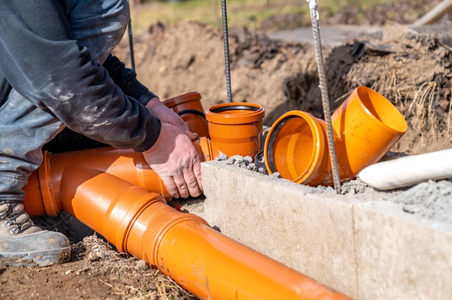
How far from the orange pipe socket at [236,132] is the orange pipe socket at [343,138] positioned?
0.19 m

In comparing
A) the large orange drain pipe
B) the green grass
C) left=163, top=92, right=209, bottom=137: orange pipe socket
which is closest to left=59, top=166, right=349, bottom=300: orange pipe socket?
the large orange drain pipe

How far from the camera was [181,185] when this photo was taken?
7.56ft

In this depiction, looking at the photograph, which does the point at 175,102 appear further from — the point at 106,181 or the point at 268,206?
the point at 268,206

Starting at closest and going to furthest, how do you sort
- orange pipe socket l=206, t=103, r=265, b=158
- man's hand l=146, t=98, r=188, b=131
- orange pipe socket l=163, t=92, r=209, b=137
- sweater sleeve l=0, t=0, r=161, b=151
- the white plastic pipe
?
the white plastic pipe
sweater sleeve l=0, t=0, r=161, b=151
orange pipe socket l=206, t=103, r=265, b=158
man's hand l=146, t=98, r=188, b=131
orange pipe socket l=163, t=92, r=209, b=137

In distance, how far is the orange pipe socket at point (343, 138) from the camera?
1800 millimetres

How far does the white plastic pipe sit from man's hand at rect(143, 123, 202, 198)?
91 cm

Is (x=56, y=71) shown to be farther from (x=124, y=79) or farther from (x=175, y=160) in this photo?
(x=124, y=79)

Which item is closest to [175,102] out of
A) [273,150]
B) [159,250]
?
[273,150]

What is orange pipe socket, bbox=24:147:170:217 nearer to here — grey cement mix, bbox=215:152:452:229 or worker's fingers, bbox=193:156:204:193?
worker's fingers, bbox=193:156:204:193

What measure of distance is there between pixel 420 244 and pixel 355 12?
6.91 metres

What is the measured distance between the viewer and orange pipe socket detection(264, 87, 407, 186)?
180 centimetres

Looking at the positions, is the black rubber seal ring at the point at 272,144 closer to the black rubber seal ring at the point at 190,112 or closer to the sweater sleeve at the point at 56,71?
the sweater sleeve at the point at 56,71

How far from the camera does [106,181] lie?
2.21 metres

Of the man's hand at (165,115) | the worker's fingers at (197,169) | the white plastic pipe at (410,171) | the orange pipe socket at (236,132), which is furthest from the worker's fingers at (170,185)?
the white plastic pipe at (410,171)
